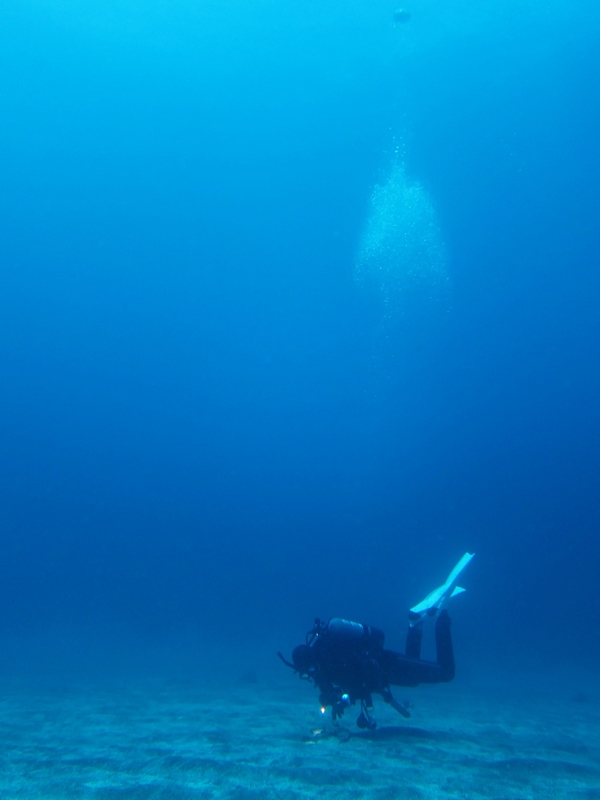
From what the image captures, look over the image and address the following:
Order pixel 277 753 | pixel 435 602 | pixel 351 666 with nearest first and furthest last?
pixel 277 753
pixel 351 666
pixel 435 602

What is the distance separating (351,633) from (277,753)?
151 cm

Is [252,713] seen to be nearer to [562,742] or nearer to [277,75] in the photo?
[562,742]

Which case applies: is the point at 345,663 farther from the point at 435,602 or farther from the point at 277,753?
the point at 435,602

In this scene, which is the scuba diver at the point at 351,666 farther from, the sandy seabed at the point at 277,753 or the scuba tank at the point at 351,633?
the sandy seabed at the point at 277,753

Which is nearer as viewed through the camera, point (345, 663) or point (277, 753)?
point (277, 753)

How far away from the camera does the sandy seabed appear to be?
4.63 m

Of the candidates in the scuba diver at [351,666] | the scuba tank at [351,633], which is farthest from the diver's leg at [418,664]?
the scuba tank at [351,633]

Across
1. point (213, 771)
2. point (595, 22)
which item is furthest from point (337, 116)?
point (213, 771)

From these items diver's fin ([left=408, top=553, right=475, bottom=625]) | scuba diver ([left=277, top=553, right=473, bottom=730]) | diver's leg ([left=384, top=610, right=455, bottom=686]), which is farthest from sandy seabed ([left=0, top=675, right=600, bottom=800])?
diver's fin ([left=408, top=553, right=475, bottom=625])

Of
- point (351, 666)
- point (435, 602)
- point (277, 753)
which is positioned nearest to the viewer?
point (277, 753)

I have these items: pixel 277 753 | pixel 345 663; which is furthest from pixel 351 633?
pixel 277 753

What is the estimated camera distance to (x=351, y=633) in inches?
250

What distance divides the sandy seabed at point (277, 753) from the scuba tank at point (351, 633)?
1.13 meters

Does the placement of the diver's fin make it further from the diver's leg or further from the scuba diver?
the scuba diver
